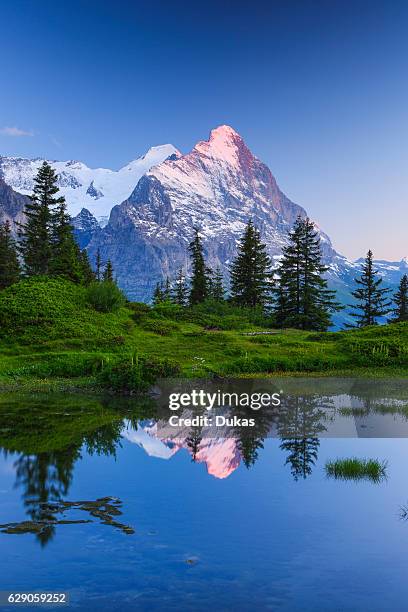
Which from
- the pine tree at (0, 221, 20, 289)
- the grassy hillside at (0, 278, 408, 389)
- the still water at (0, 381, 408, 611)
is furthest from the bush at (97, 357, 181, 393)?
the pine tree at (0, 221, 20, 289)

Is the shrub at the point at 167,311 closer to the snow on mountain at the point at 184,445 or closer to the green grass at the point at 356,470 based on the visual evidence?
the snow on mountain at the point at 184,445

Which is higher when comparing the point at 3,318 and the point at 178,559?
the point at 3,318

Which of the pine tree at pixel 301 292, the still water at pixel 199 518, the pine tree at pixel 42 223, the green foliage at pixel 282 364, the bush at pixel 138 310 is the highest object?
the pine tree at pixel 42 223

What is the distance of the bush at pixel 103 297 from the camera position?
125 ft

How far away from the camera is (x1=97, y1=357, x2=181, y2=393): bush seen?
24656 mm

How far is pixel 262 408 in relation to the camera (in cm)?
2195

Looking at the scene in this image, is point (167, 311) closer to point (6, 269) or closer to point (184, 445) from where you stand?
point (184, 445)

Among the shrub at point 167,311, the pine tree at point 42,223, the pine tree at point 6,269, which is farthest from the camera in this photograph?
the pine tree at point 6,269

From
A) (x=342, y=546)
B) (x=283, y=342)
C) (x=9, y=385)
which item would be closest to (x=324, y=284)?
(x=283, y=342)

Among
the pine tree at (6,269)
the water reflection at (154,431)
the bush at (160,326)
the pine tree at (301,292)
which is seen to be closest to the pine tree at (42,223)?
the pine tree at (6,269)

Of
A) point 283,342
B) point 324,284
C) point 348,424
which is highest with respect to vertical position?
point 324,284

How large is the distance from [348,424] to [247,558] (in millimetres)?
11040

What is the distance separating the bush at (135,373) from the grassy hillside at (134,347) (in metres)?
0.05

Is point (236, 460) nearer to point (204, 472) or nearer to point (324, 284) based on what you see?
point (204, 472)
